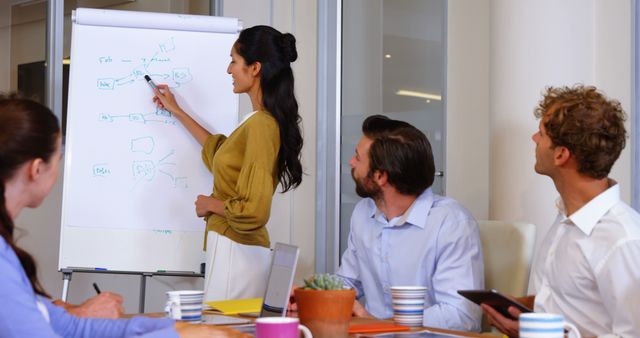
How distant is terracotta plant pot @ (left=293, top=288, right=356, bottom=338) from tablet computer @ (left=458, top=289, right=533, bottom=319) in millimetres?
253

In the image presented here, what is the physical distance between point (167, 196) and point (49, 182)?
227 centimetres

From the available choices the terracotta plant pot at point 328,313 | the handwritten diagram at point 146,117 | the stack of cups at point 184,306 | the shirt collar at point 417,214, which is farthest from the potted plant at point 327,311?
the handwritten diagram at point 146,117

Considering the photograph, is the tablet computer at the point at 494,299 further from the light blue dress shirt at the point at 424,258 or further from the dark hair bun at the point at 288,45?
the dark hair bun at the point at 288,45

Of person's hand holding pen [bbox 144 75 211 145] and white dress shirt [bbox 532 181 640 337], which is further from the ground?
person's hand holding pen [bbox 144 75 211 145]

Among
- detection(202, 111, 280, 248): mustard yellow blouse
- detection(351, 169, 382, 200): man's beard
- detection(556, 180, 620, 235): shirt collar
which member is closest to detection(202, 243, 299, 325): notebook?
detection(351, 169, 382, 200): man's beard

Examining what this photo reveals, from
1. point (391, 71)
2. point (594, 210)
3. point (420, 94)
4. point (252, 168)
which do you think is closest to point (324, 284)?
point (594, 210)

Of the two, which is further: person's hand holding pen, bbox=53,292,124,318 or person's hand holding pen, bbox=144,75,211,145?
person's hand holding pen, bbox=144,75,211,145

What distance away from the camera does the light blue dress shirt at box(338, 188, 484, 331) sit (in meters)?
2.48

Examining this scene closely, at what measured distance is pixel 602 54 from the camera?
324 centimetres

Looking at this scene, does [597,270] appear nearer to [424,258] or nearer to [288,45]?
[424,258]

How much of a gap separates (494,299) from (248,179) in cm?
144

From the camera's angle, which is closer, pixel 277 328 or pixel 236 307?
pixel 277 328

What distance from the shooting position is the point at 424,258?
8.57 ft

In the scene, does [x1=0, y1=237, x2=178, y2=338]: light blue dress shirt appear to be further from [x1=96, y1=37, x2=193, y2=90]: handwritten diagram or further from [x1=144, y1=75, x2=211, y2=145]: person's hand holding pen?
[x1=96, y1=37, x2=193, y2=90]: handwritten diagram
